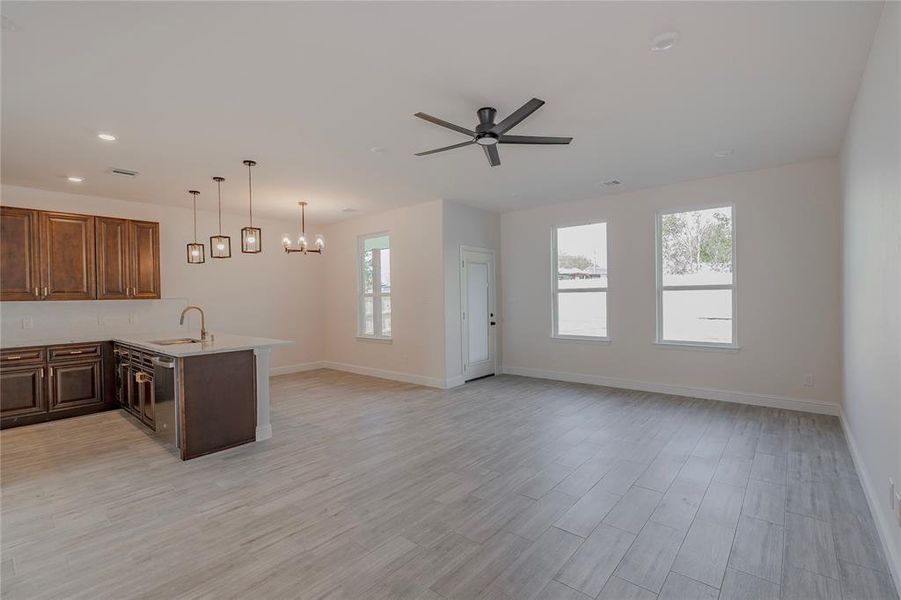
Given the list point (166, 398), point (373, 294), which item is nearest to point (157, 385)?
point (166, 398)

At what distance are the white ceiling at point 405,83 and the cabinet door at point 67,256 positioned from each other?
0.58 meters

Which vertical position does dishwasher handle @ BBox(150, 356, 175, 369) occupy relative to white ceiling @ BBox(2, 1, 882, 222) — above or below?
below

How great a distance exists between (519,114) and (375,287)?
512 centimetres

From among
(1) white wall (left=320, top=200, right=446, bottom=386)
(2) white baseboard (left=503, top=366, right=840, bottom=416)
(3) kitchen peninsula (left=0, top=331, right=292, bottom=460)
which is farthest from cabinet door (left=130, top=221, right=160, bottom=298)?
(2) white baseboard (left=503, top=366, right=840, bottom=416)

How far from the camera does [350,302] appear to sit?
7859 millimetres

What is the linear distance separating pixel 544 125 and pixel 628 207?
9.79 feet

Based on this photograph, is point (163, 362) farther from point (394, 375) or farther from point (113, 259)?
point (394, 375)

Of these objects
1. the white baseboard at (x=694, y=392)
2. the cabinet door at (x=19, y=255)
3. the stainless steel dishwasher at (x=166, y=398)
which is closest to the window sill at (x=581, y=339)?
the white baseboard at (x=694, y=392)

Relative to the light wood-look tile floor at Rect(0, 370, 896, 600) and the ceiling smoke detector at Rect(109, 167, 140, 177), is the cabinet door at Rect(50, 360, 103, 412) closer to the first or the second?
the light wood-look tile floor at Rect(0, 370, 896, 600)

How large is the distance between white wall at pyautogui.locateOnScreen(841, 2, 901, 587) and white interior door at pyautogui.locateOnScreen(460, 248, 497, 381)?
446cm

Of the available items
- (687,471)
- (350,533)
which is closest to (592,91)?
(687,471)

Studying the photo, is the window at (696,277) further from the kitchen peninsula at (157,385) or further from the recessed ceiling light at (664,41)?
the kitchen peninsula at (157,385)

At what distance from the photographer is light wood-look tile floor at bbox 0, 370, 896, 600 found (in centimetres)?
205

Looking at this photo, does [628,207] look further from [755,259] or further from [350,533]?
[350,533]
